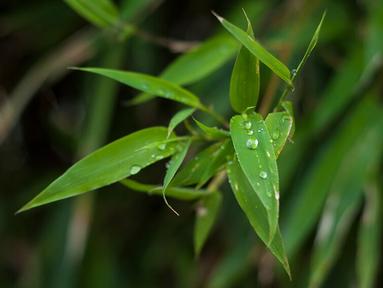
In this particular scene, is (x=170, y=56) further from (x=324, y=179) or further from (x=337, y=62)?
(x=324, y=179)

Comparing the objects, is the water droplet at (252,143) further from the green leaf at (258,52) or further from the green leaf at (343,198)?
the green leaf at (343,198)

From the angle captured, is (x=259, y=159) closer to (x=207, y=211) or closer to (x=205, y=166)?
(x=205, y=166)

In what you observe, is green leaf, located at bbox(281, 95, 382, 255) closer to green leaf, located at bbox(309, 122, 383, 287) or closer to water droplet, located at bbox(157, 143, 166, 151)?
green leaf, located at bbox(309, 122, 383, 287)

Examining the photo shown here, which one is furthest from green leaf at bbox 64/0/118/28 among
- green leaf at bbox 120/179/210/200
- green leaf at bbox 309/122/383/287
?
A: green leaf at bbox 309/122/383/287

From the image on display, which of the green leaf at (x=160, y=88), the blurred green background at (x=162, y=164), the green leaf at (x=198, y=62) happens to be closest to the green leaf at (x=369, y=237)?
the blurred green background at (x=162, y=164)

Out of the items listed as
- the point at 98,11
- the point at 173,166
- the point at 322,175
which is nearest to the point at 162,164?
the point at 322,175
